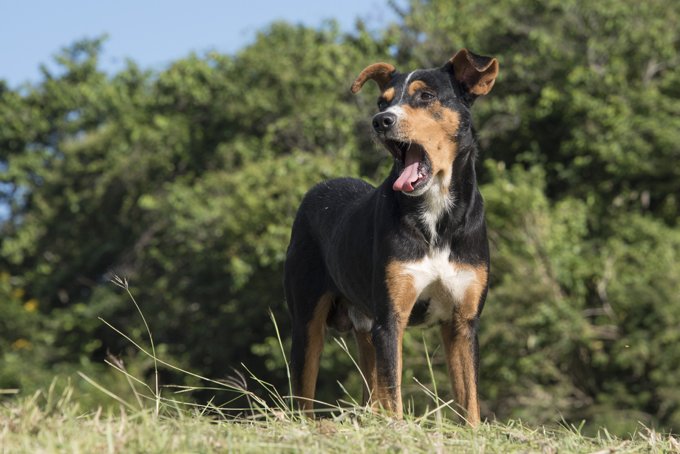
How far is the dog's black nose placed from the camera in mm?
6152

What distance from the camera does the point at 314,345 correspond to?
724 cm

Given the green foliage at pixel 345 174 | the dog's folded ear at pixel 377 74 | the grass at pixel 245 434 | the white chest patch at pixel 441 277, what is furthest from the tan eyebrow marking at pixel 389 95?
the green foliage at pixel 345 174

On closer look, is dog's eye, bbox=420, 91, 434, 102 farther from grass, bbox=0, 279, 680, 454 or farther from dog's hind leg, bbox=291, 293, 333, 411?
grass, bbox=0, 279, 680, 454

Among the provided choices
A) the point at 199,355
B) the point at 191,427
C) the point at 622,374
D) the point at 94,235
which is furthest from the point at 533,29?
the point at 191,427

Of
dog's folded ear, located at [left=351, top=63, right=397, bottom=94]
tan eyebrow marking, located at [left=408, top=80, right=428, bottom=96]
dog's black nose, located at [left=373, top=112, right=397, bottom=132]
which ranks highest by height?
dog's folded ear, located at [left=351, top=63, right=397, bottom=94]

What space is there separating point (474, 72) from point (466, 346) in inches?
62.1

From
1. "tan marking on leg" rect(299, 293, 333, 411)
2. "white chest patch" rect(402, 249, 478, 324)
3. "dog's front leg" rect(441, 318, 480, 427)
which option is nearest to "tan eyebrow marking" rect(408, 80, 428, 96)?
"white chest patch" rect(402, 249, 478, 324)

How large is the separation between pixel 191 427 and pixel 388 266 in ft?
7.22

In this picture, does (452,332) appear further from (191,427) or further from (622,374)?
(622,374)

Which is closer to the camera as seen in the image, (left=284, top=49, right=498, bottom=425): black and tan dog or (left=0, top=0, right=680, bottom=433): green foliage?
(left=284, top=49, right=498, bottom=425): black and tan dog

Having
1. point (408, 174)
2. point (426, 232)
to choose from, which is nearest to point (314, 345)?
point (426, 232)

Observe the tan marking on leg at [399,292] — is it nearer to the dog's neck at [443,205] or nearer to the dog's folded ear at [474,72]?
the dog's neck at [443,205]

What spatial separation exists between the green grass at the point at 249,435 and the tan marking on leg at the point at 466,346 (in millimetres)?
1095

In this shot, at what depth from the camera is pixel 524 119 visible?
2603 cm
